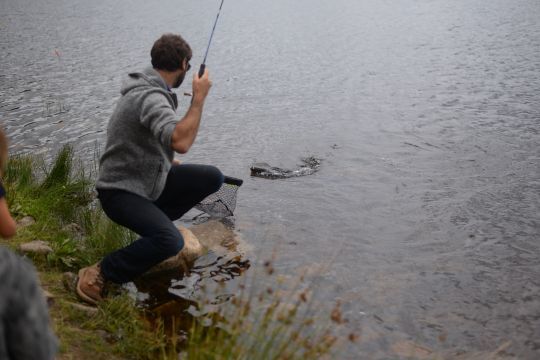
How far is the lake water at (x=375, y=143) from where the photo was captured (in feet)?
17.7

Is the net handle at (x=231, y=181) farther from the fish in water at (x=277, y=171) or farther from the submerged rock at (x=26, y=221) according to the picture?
the fish in water at (x=277, y=171)

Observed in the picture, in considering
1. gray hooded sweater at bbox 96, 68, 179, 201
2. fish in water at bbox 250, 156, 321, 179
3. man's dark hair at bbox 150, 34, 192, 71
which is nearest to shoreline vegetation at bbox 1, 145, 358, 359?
gray hooded sweater at bbox 96, 68, 179, 201

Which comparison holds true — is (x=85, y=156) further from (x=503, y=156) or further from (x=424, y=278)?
(x=503, y=156)

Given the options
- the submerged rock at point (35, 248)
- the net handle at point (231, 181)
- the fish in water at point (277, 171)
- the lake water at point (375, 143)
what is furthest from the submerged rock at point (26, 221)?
the fish in water at point (277, 171)

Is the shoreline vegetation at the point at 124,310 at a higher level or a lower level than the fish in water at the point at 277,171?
higher

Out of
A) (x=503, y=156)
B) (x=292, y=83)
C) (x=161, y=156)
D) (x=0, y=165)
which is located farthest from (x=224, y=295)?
(x=292, y=83)

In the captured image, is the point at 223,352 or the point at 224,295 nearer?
the point at 223,352

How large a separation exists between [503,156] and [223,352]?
7620 millimetres

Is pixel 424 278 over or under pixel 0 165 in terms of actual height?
under

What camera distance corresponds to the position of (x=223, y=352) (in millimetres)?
3123

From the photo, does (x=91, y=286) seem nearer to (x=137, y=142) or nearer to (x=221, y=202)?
(x=137, y=142)

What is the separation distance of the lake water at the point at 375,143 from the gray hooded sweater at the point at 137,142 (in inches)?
76.1

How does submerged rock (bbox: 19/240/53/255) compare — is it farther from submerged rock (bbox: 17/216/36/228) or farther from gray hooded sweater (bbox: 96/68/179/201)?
gray hooded sweater (bbox: 96/68/179/201)

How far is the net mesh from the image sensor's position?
6.73 m
